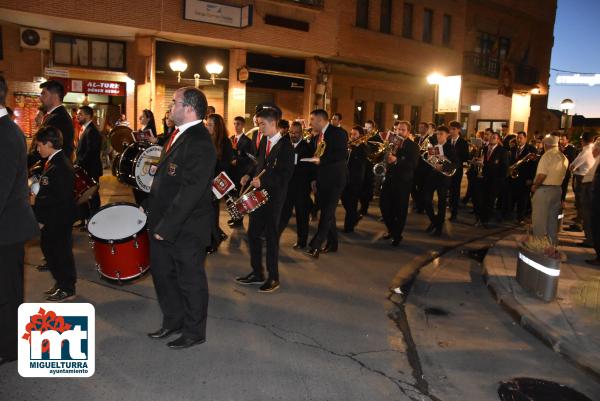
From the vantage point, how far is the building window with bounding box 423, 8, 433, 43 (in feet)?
89.9

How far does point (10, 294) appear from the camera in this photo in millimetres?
3879

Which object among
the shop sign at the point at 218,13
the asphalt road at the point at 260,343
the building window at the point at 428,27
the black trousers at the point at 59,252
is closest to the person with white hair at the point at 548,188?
the asphalt road at the point at 260,343

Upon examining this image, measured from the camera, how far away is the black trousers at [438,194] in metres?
10.1

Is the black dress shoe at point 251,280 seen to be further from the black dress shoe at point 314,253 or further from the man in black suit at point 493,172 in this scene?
the man in black suit at point 493,172

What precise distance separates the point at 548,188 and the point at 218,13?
13921mm

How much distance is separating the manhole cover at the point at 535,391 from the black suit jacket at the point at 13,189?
12.9 ft

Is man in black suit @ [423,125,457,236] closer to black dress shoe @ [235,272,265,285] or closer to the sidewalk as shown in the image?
the sidewalk

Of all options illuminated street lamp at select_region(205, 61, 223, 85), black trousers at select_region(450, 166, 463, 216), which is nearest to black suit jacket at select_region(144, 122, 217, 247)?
black trousers at select_region(450, 166, 463, 216)

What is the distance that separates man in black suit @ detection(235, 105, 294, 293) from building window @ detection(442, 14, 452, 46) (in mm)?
25179

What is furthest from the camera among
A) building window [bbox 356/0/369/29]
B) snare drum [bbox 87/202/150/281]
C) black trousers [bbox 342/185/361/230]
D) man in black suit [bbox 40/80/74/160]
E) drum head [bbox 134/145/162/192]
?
building window [bbox 356/0/369/29]

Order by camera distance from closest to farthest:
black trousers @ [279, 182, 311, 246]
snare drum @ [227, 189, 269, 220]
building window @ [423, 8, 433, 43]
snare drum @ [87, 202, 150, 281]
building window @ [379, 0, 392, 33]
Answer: snare drum @ [87, 202, 150, 281] → snare drum @ [227, 189, 269, 220] → black trousers @ [279, 182, 311, 246] → building window @ [379, 0, 392, 33] → building window @ [423, 8, 433, 43]

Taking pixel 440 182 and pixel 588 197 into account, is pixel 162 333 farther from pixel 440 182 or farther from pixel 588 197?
pixel 588 197

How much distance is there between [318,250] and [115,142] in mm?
6753

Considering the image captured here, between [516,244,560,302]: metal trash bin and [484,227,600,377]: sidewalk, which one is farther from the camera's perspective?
[516,244,560,302]: metal trash bin
